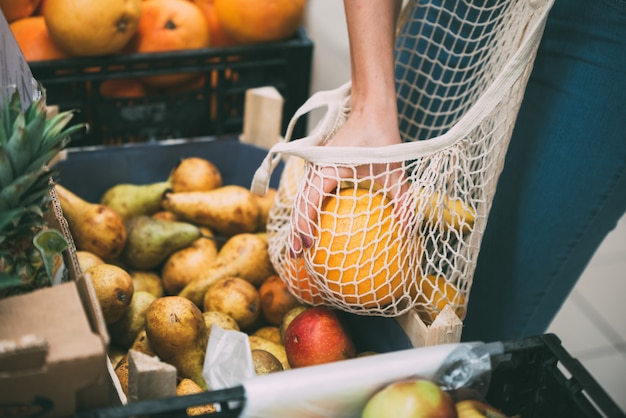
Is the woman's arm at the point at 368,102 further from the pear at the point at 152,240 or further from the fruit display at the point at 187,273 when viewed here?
the pear at the point at 152,240

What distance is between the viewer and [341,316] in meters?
1.05

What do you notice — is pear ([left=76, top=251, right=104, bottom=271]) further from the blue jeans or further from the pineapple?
the blue jeans

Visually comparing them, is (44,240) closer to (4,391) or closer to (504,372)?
(4,391)

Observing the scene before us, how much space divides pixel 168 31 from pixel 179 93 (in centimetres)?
15

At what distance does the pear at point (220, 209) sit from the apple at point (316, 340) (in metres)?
0.37

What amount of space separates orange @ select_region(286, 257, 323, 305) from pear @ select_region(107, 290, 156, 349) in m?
0.25

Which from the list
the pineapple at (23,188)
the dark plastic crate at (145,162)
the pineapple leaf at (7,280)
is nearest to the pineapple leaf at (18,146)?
the pineapple at (23,188)

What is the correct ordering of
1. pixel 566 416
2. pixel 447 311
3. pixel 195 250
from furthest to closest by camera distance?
1. pixel 195 250
2. pixel 447 311
3. pixel 566 416

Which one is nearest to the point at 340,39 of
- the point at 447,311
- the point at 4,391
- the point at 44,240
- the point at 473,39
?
the point at 473,39

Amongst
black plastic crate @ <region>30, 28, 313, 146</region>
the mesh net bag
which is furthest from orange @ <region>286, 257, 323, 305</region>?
black plastic crate @ <region>30, 28, 313, 146</region>

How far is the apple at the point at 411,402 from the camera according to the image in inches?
26.4

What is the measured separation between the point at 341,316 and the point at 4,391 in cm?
54

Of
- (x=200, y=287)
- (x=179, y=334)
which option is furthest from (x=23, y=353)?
(x=200, y=287)

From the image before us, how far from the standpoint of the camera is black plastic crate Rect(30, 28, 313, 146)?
57.0 inches
